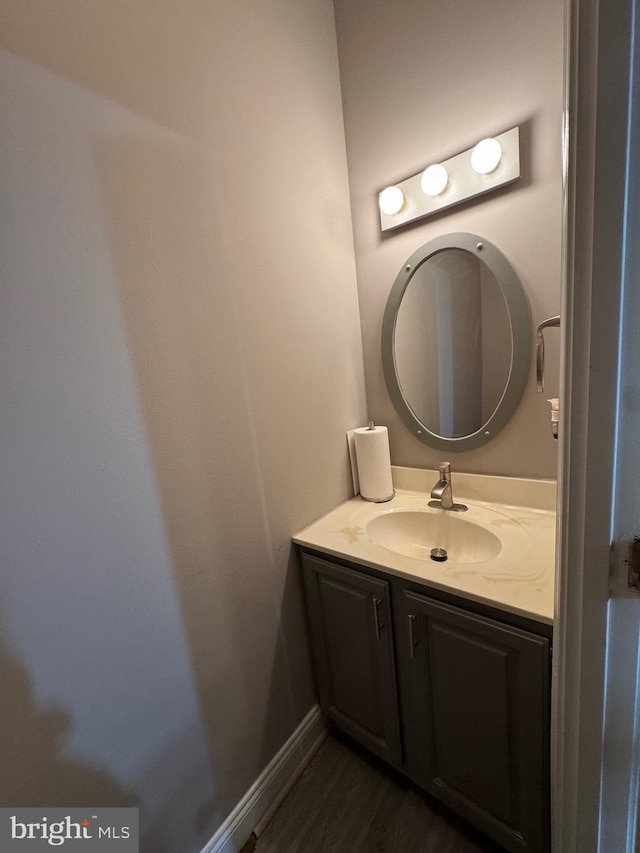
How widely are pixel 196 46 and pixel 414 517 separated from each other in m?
1.49

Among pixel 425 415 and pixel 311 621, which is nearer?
pixel 311 621

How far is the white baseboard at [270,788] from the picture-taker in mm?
1008

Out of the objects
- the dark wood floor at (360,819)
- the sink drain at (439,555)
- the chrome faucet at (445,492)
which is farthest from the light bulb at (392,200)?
the dark wood floor at (360,819)

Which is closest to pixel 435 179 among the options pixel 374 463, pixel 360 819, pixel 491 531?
pixel 374 463

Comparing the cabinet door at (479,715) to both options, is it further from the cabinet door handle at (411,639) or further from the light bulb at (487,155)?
the light bulb at (487,155)

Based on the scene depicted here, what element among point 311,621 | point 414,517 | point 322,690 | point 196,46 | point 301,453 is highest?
point 196,46

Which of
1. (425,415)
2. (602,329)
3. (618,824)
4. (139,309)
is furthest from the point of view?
(425,415)

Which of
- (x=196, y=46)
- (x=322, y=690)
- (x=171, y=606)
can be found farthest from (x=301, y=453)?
(x=196, y=46)

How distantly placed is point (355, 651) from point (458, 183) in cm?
153

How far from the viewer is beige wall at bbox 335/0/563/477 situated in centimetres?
97

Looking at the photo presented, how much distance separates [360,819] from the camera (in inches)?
42.7

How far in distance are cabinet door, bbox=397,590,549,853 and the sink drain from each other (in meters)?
0.29

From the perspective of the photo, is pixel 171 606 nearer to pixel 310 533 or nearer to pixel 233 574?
pixel 233 574

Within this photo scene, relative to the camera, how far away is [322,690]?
1.27m
